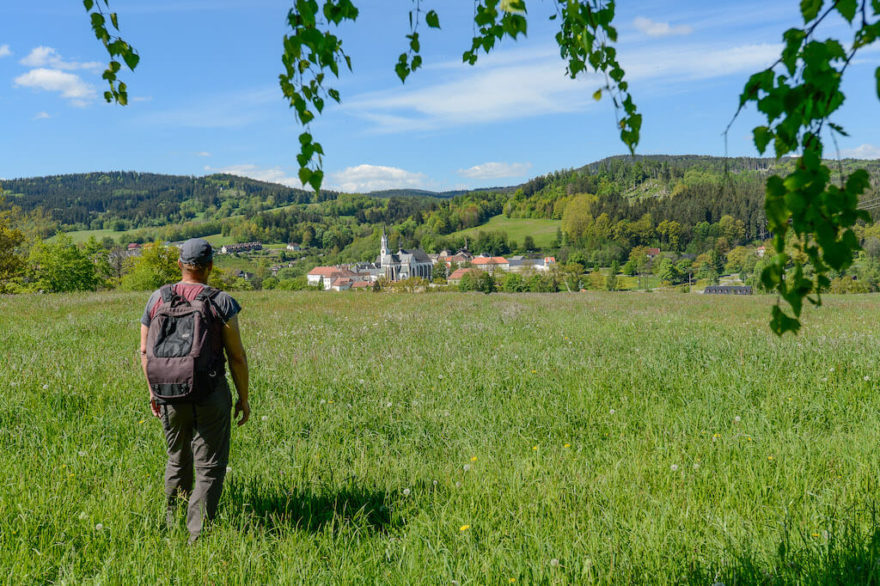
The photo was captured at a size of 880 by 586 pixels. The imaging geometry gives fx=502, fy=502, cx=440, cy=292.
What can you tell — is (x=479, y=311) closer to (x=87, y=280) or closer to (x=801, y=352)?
(x=801, y=352)

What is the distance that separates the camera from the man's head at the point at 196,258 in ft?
11.9

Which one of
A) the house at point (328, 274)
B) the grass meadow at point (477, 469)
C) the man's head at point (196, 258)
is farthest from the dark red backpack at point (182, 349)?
the house at point (328, 274)

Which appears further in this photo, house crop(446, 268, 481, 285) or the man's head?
house crop(446, 268, 481, 285)

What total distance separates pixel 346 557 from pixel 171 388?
162 cm

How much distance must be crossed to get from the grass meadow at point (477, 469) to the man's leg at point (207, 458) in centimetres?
17

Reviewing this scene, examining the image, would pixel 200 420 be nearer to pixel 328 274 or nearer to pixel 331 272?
pixel 331 272

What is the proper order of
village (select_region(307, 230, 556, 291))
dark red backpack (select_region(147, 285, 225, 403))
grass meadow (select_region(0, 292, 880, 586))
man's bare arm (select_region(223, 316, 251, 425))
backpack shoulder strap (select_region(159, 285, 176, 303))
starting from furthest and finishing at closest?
village (select_region(307, 230, 556, 291)) < man's bare arm (select_region(223, 316, 251, 425)) < backpack shoulder strap (select_region(159, 285, 176, 303)) < dark red backpack (select_region(147, 285, 225, 403)) < grass meadow (select_region(0, 292, 880, 586))

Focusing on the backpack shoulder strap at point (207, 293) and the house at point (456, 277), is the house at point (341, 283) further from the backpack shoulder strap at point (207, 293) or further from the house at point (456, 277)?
the backpack shoulder strap at point (207, 293)

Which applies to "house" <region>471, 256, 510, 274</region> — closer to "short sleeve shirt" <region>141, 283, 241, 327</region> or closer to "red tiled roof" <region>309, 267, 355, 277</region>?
"red tiled roof" <region>309, 267, 355, 277</region>

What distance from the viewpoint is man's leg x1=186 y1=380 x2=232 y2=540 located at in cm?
354

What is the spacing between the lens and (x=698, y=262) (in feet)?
475

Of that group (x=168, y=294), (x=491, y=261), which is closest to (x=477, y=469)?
(x=168, y=294)

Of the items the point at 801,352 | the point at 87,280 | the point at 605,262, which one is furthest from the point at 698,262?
the point at 801,352

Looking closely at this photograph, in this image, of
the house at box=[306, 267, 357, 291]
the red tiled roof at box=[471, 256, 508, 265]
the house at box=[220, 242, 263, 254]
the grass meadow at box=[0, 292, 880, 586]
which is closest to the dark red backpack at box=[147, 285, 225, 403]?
the grass meadow at box=[0, 292, 880, 586]
